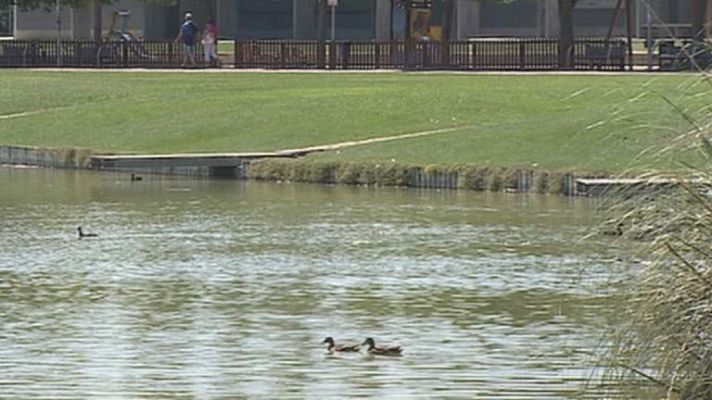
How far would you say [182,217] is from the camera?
92.3 ft

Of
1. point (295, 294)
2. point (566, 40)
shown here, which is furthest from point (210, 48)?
point (295, 294)

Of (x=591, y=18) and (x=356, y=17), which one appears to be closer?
(x=591, y=18)

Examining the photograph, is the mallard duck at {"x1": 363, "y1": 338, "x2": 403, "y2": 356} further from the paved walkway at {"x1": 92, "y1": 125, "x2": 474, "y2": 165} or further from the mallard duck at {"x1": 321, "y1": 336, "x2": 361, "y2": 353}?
the paved walkway at {"x1": 92, "y1": 125, "x2": 474, "y2": 165}

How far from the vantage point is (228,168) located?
3550 centimetres

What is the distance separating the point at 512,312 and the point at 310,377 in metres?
3.59

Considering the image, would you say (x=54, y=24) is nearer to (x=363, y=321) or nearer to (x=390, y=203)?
(x=390, y=203)

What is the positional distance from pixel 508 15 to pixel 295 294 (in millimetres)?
70991

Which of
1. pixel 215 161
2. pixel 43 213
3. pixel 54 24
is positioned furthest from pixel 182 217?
pixel 54 24

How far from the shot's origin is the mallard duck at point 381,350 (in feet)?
52.4

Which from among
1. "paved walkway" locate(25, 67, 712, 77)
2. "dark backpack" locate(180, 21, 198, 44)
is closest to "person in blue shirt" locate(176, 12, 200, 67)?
"dark backpack" locate(180, 21, 198, 44)

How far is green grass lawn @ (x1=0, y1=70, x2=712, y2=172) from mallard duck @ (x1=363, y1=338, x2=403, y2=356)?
12.4 meters

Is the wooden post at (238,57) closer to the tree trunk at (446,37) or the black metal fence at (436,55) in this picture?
the black metal fence at (436,55)

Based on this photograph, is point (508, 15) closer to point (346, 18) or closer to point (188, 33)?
point (346, 18)

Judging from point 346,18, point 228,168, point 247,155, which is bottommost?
point 228,168
